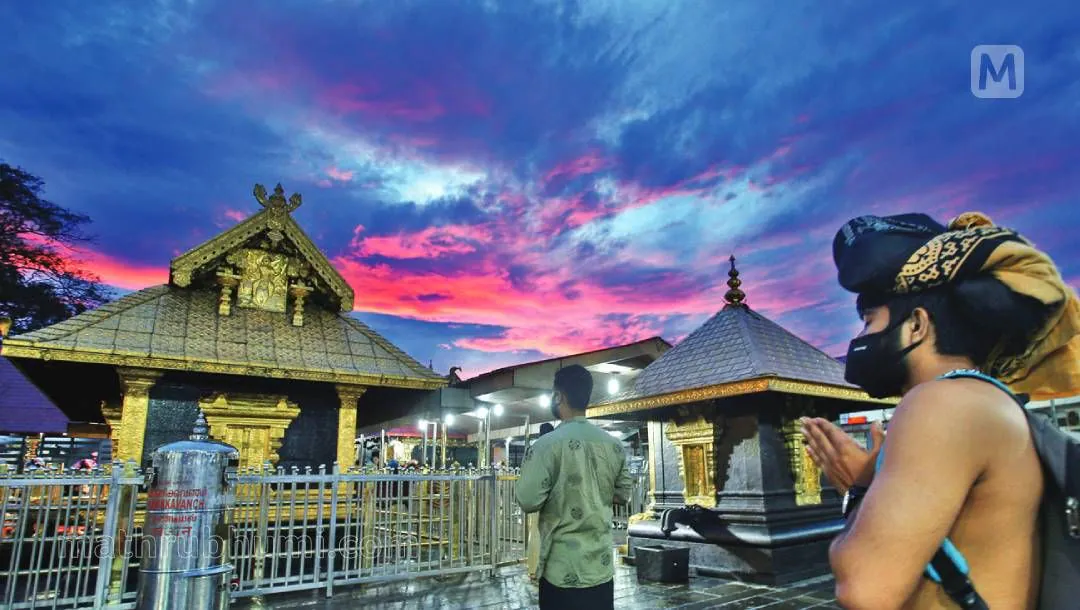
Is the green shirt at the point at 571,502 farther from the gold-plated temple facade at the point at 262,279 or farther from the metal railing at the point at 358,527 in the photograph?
the gold-plated temple facade at the point at 262,279

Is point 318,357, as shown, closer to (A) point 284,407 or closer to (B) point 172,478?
(A) point 284,407

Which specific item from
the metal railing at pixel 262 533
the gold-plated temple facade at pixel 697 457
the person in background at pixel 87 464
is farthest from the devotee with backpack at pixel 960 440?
the person in background at pixel 87 464

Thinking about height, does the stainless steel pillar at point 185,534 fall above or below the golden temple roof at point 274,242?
below

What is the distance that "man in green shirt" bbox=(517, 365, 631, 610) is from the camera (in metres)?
3.89

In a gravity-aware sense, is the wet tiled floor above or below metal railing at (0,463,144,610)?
below

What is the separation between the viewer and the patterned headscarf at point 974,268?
1443 millimetres

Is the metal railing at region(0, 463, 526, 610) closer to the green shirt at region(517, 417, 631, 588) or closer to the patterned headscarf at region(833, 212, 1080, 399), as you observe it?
the green shirt at region(517, 417, 631, 588)

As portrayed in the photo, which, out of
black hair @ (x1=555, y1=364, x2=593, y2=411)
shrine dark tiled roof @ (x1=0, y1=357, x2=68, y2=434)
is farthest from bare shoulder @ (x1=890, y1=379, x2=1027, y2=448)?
shrine dark tiled roof @ (x1=0, y1=357, x2=68, y2=434)

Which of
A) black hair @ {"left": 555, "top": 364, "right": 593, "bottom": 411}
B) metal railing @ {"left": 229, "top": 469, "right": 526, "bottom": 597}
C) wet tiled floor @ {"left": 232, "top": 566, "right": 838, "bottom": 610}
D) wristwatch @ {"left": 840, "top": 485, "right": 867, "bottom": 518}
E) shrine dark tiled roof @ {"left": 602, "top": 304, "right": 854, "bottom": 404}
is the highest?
shrine dark tiled roof @ {"left": 602, "top": 304, "right": 854, "bottom": 404}

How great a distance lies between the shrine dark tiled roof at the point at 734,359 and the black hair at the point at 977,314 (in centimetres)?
718

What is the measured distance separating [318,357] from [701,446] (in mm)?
6796

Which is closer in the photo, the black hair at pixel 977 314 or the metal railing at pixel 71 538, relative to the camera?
the black hair at pixel 977 314

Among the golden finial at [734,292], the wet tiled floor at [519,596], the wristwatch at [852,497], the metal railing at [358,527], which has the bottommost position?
the wet tiled floor at [519,596]

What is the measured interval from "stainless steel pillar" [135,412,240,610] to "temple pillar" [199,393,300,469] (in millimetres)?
3292
